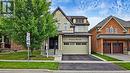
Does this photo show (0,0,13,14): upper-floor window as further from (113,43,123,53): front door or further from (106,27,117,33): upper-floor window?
(113,43,123,53): front door

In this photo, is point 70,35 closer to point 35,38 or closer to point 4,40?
point 4,40

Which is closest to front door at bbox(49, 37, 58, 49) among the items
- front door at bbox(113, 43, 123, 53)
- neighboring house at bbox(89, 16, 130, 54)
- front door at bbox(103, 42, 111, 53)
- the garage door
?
the garage door

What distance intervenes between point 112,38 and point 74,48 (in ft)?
24.4

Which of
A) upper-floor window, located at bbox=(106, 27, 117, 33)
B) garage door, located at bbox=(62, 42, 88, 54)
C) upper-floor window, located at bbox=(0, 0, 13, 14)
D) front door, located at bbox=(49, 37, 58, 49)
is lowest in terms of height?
garage door, located at bbox=(62, 42, 88, 54)

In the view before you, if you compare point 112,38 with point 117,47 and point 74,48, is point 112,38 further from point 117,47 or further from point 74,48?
point 74,48

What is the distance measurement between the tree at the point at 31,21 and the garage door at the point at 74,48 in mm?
15159

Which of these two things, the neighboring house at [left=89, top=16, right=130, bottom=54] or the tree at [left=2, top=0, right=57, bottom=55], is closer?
the tree at [left=2, top=0, right=57, bottom=55]

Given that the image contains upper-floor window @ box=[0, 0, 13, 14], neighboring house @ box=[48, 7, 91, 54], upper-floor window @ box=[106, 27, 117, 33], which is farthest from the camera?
upper-floor window @ box=[106, 27, 117, 33]

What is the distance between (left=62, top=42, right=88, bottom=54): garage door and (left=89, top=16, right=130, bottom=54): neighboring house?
9.82 ft

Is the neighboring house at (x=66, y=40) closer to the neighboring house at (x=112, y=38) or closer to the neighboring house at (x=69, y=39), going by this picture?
the neighboring house at (x=69, y=39)

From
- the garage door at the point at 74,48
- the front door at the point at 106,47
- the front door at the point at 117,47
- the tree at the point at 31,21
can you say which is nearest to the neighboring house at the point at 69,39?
the garage door at the point at 74,48

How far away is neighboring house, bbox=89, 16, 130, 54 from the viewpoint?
54.5 meters

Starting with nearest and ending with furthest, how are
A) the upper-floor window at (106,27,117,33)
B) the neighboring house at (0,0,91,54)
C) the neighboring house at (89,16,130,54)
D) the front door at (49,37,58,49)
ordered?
the front door at (49,37,58,49) → the neighboring house at (0,0,91,54) → the neighboring house at (89,16,130,54) → the upper-floor window at (106,27,117,33)

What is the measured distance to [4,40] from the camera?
5331 centimetres
